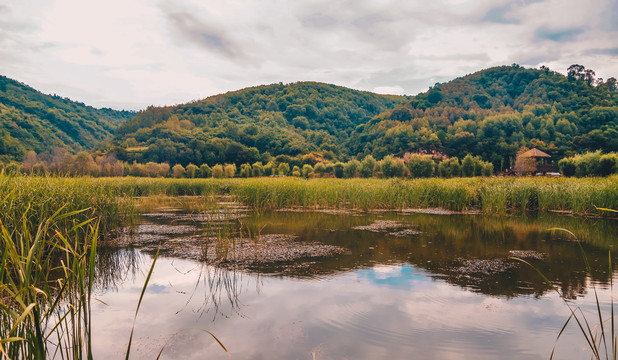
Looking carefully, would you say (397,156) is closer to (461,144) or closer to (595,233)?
(461,144)

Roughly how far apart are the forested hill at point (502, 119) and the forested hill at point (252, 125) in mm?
15600

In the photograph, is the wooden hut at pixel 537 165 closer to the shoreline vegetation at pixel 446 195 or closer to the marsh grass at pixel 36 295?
the shoreline vegetation at pixel 446 195

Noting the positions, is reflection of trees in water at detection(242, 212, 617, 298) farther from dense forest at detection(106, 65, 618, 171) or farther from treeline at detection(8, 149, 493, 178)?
dense forest at detection(106, 65, 618, 171)

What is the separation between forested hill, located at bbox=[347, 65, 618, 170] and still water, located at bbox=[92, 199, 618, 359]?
61.9 metres

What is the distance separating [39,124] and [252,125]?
4727 cm

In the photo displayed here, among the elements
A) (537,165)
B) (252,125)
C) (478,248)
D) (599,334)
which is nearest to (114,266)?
(599,334)

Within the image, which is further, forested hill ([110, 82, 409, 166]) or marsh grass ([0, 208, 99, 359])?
forested hill ([110, 82, 409, 166])

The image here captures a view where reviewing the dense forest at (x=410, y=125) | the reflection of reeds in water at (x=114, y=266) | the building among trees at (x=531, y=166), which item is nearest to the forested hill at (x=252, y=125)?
the dense forest at (x=410, y=125)

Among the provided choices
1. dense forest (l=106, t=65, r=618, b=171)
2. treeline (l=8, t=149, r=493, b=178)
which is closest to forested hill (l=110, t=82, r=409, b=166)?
dense forest (l=106, t=65, r=618, b=171)

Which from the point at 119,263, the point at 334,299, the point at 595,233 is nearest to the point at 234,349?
the point at 334,299

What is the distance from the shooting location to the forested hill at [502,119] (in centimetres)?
6188

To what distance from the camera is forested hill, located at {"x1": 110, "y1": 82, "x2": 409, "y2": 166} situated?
230ft

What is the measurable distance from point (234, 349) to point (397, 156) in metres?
71.3

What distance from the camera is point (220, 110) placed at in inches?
4070
